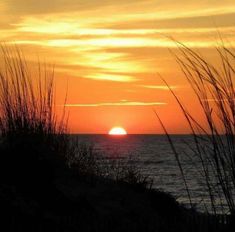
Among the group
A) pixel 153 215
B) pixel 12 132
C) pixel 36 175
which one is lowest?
pixel 153 215

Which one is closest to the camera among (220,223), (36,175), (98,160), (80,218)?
(220,223)

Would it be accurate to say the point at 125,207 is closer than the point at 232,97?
No

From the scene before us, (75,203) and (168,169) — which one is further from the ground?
(75,203)

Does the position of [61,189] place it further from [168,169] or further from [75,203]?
[168,169]

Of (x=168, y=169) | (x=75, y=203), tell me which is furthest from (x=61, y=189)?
(x=168, y=169)

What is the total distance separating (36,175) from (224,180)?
13.5ft

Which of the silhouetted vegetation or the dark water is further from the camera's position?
the dark water

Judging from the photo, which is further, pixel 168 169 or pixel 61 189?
pixel 168 169

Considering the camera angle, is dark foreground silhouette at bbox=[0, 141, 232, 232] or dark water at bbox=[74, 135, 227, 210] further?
dark water at bbox=[74, 135, 227, 210]

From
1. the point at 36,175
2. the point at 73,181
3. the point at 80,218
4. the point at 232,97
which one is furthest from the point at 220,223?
the point at 73,181

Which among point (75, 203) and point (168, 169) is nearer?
point (75, 203)

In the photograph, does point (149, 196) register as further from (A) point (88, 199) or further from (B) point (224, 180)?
(B) point (224, 180)

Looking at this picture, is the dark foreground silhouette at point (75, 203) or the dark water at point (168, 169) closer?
the dark foreground silhouette at point (75, 203)

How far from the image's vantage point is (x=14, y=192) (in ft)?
22.8
